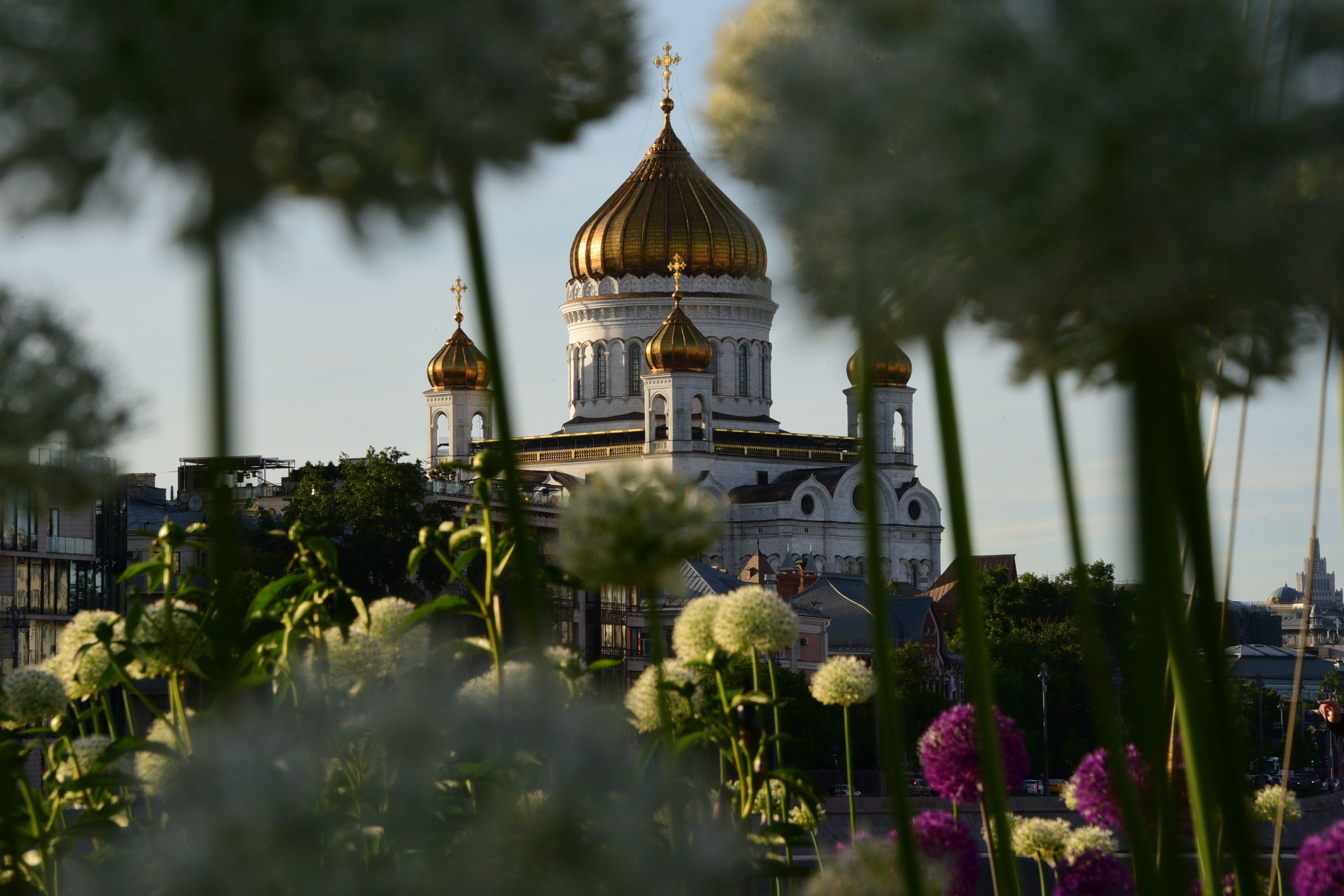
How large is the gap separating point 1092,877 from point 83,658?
7.26 feet

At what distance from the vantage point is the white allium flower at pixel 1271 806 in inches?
154

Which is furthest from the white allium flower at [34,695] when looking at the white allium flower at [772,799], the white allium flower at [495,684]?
the white allium flower at [772,799]

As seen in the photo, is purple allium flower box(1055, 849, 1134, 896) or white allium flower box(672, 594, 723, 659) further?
white allium flower box(672, 594, 723, 659)

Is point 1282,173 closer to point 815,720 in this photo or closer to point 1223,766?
point 1223,766

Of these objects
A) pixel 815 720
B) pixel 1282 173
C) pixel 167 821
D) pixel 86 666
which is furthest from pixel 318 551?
pixel 815 720

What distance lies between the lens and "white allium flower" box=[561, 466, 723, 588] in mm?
2369

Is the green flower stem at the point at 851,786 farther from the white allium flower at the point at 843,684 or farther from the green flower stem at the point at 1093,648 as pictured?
the green flower stem at the point at 1093,648

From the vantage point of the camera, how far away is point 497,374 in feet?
5.65

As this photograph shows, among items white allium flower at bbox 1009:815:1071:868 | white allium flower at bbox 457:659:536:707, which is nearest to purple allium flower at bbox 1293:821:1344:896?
white allium flower at bbox 1009:815:1071:868

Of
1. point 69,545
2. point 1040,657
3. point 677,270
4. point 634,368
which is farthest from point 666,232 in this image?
point 69,545

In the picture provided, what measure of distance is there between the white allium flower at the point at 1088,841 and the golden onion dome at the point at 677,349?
204ft

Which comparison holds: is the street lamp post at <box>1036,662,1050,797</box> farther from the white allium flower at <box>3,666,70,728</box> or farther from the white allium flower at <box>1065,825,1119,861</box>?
the white allium flower at <box>3,666,70,728</box>

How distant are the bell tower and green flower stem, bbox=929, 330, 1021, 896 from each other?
223 ft

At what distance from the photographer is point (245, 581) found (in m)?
33.9
